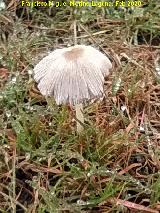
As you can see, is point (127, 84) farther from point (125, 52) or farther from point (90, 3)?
point (90, 3)

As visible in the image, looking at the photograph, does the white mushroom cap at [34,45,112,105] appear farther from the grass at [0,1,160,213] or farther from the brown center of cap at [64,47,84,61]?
the grass at [0,1,160,213]

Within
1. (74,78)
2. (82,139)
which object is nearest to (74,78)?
(74,78)

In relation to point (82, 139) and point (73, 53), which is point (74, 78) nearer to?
point (73, 53)

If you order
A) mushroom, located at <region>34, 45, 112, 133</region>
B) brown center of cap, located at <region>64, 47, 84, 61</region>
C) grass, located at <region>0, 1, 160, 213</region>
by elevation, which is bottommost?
grass, located at <region>0, 1, 160, 213</region>

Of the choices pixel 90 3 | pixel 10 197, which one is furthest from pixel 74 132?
pixel 90 3

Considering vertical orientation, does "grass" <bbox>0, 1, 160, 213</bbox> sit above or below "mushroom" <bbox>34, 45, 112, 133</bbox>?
below

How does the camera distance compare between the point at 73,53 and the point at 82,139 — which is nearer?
the point at 73,53

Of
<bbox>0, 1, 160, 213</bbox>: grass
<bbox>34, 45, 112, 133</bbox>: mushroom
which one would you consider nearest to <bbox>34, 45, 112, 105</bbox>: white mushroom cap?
<bbox>34, 45, 112, 133</bbox>: mushroom
